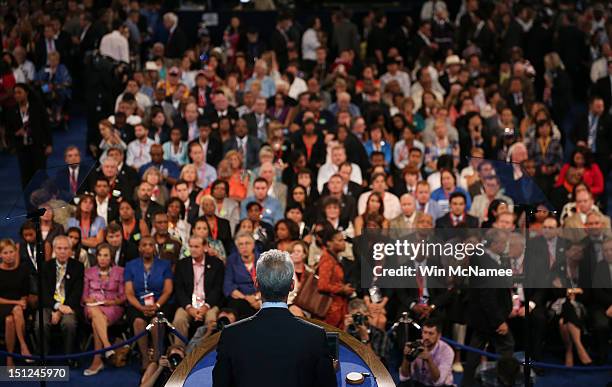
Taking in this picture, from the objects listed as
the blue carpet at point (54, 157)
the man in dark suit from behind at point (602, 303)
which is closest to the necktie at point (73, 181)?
the blue carpet at point (54, 157)

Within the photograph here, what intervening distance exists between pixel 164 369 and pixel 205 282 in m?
1.63

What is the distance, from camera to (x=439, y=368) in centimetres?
791

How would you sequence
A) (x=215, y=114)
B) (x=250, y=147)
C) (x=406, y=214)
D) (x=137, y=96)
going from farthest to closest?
(x=137, y=96) < (x=215, y=114) < (x=250, y=147) < (x=406, y=214)

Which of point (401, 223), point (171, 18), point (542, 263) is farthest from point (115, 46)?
point (542, 263)

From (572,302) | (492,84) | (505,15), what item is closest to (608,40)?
(505,15)

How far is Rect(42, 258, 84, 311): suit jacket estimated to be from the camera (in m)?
8.99

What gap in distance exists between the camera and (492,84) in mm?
13555

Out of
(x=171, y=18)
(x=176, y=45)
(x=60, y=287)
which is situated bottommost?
(x=60, y=287)

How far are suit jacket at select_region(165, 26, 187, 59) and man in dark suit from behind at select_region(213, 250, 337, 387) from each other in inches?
471

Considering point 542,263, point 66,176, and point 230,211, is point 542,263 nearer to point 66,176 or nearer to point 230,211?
point 230,211

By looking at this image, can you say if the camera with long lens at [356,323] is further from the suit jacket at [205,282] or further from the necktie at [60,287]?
the necktie at [60,287]

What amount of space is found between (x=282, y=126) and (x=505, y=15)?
207 inches

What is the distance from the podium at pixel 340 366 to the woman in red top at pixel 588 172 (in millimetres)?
6055

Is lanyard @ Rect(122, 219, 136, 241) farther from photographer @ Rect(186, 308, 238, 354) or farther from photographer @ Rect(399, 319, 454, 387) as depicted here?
photographer @ Rect(399, 319, 454, 387)
